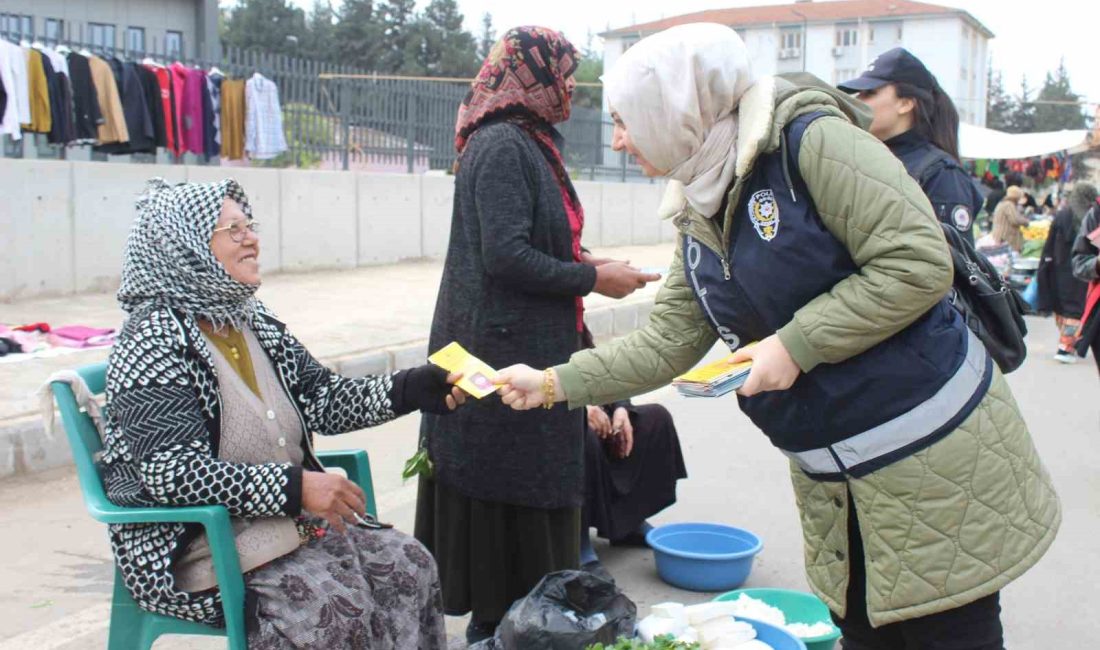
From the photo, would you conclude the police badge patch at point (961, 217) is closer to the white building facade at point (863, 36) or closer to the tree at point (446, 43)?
the tree at point (446, 43)

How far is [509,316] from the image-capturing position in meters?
3.31

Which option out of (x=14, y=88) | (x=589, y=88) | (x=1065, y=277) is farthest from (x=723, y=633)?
(x=589, y=88)

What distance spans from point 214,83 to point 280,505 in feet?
32.9

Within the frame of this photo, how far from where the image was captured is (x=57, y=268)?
9719 millimetres

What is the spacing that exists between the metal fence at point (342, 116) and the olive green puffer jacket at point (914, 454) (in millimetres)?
9792

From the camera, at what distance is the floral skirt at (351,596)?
256 cm

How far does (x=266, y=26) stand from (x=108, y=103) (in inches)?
1783

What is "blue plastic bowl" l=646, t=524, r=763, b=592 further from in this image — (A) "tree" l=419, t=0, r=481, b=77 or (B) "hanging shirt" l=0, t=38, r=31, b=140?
(A) "tree" l=419, t=0, r=481, b=77

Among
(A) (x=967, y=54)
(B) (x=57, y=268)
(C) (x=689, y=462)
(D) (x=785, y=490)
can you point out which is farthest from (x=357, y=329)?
(A) (x=967, y=54)

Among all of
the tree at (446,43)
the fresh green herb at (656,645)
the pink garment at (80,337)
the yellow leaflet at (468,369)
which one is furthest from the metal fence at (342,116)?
the tree at (446,43)

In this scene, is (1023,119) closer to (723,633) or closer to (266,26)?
(266,26)

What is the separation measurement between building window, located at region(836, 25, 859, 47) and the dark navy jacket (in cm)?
6373

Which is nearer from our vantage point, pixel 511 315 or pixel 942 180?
pixel 511 315

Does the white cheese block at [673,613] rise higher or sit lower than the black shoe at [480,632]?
higher
